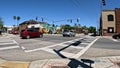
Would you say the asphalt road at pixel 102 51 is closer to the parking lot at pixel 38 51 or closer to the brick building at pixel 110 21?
the parking lot at pixel 38 51

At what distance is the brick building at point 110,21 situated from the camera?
59.3 m

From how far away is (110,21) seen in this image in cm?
5984

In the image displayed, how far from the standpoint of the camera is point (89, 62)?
36.0ft

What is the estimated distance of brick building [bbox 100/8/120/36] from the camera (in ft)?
195

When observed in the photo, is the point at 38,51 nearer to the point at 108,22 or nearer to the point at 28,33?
the point at 28,33

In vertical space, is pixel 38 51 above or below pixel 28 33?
below

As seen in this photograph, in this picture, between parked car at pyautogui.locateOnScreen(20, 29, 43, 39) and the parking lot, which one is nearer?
the parking lot

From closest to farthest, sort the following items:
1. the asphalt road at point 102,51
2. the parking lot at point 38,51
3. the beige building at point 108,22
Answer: the parking lot at point 38,51 → the asphalt road at point 102,51 → the beige building at point 108,22

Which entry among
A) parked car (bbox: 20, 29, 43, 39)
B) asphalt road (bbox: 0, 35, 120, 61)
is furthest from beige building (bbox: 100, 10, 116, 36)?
asphalt road (bbox: 0, 35, 120, 61)

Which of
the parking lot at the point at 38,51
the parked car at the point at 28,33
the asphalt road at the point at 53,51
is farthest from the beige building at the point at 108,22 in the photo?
the parking lot at the point at 38,51

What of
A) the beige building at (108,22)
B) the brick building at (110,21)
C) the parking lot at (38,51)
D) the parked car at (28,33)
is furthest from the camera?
the beige building at (108,22)

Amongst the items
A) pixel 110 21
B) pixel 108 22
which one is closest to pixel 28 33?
pixel 108 22

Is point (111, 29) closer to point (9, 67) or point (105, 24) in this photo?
point (105, 24)

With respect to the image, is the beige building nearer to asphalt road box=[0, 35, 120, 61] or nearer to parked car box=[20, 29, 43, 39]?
parked car box=[20, 29, 43, 39]
